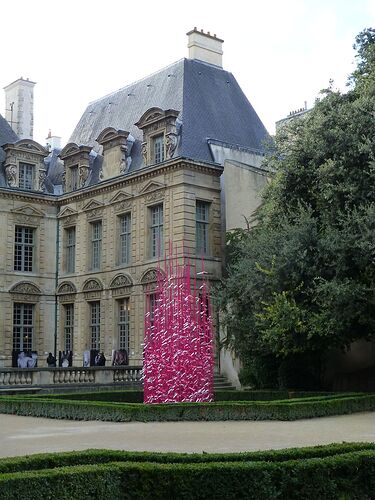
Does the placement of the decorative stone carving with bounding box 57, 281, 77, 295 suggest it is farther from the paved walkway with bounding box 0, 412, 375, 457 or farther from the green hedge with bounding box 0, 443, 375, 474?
the green hedge with bounding box 0, 443, 375, 474

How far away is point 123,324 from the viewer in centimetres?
2728

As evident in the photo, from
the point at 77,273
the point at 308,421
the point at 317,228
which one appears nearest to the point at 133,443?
the point at 308,421

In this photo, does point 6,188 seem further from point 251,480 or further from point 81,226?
point 251,480

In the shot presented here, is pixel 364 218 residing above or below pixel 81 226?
below

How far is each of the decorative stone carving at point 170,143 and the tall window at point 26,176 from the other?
737 centimetres

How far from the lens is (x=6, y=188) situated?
29156 mm

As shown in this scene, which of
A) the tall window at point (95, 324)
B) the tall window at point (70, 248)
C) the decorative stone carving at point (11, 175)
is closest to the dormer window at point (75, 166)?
the tall window at point (70, 248)

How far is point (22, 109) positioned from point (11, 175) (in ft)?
20.2

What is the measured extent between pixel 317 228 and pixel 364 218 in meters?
2.42

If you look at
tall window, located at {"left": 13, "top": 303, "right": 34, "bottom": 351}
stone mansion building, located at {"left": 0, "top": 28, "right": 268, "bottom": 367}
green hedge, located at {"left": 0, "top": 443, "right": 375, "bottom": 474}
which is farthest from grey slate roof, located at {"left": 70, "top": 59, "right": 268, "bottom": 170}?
green hedge, located at {"left": 0, "top": 443, "right": 375, "bottom": 474}

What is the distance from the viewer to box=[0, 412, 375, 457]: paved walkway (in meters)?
9.09

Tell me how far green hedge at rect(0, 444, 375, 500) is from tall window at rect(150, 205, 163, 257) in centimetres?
1917

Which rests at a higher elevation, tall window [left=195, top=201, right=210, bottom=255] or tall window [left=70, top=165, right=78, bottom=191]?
tall window [left=70, top=165, right=78, bottom=191]

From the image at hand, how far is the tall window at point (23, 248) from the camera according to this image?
29719 millimetres
